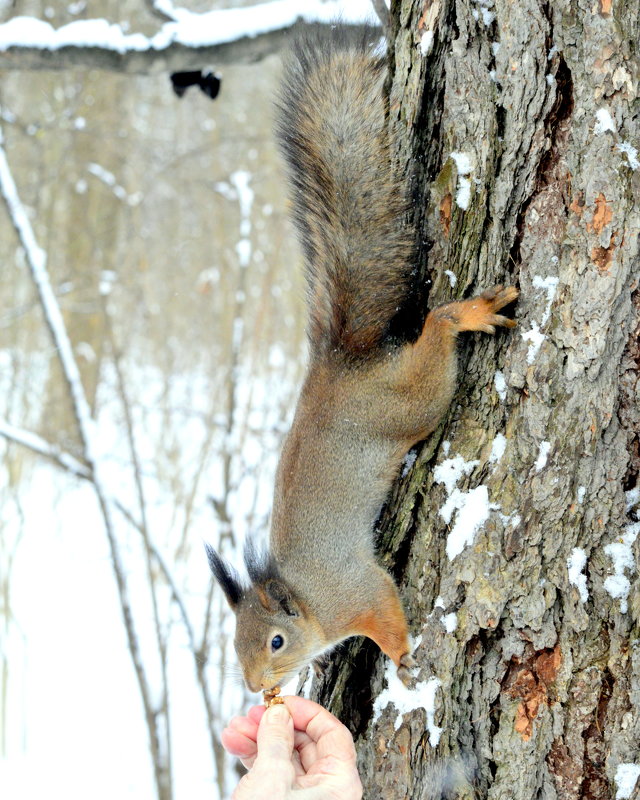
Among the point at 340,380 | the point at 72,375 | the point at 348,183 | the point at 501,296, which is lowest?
the point at 72,375

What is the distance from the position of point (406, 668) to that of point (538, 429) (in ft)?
1.71

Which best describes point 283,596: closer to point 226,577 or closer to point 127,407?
point 226,577

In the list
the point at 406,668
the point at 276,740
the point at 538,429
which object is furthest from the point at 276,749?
the point at 538,429

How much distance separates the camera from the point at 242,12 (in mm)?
2371

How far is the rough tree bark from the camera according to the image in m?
1.34

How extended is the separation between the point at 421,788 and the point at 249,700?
6.45ft

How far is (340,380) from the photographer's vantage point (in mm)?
1848

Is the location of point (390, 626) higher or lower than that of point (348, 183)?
lower

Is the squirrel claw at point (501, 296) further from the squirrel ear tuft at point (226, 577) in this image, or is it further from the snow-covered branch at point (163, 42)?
the snow-covered branch at point (163, 42)

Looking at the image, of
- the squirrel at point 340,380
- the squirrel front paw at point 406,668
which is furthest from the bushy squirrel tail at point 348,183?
the squirrel front paw at point 406,668

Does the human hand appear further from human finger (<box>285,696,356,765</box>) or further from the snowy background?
the snowy background

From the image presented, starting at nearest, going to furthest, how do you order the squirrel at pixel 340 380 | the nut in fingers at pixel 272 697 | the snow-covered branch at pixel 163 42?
the nut in fingers at pixel 272 697
the squirrel at pixel 340 380
the snow-covered branch at pixel 163 42

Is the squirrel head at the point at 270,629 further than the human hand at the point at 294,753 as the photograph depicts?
Yes

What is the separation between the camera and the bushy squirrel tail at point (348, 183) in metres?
1.72
